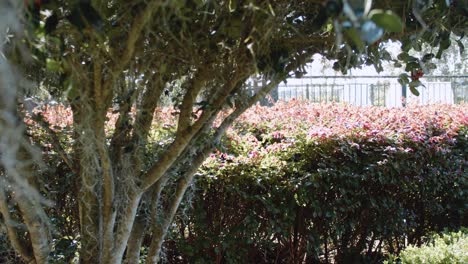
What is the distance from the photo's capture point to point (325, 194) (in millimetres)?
4398

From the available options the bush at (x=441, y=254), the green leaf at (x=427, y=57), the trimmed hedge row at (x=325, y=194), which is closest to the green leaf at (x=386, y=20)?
the green leaf at (x=427, y=57)

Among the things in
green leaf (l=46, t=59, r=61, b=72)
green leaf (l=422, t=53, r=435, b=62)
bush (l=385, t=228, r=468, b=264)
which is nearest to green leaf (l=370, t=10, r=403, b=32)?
green leaf (l=46, t=59, r=61, b=72)

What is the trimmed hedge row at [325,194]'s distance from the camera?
4145 mm

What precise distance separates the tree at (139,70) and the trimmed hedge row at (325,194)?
1.37 meters

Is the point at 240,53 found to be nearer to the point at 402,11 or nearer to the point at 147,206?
the point at 402,11

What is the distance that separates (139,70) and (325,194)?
268cm

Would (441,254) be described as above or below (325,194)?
below

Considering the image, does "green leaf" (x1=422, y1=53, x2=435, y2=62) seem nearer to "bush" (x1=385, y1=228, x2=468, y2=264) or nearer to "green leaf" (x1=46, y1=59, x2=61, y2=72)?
"bush" (x1=385, y1=228, x2=468, y2=264)

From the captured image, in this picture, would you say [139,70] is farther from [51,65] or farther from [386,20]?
[386,20]

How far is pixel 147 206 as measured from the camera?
2834mm

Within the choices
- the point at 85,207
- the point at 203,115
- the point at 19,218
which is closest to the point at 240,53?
the point at 203,115

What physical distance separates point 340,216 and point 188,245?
1321 millimetres

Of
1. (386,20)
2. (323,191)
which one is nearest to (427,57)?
(386,20)

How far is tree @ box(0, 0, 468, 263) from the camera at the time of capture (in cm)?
151
